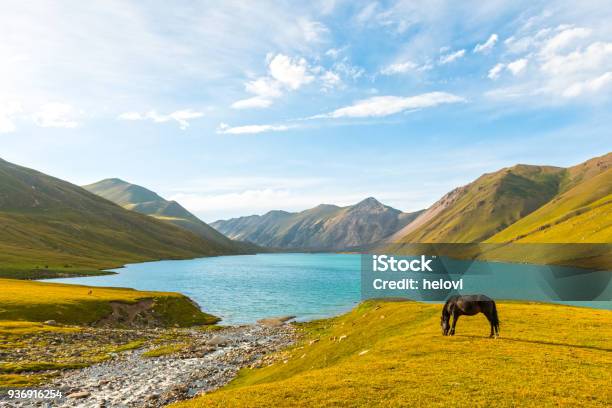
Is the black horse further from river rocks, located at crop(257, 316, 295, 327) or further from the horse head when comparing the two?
river rocks, located at crop(257, 316, 295, 327)

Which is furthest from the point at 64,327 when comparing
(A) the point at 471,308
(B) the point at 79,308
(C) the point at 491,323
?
(C) the point at 491,323

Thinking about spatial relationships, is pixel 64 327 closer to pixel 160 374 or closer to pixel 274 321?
pixel 160 374

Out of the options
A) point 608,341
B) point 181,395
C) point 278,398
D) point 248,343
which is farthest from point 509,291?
point 278,398

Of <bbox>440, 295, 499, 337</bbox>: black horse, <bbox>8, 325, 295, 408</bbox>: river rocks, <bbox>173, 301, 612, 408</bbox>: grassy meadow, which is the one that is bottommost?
<bbox>8, 325, 295, 408</bbox>: river rocks

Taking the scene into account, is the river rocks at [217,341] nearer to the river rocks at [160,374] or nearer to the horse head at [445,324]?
the river rocks at [160,374]

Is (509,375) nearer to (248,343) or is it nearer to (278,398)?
(278,398)

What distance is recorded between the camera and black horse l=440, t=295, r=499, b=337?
27.3 m

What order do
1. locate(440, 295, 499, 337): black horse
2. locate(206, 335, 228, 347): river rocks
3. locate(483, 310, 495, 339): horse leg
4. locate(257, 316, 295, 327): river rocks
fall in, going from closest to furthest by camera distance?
locate(440, 295, 499, 337): black horse < locate(483, 310, 495, 339): horse leg < locate(206, 335, 228, 347): river rocks < locate(257, 316, 295, 327): river rocks

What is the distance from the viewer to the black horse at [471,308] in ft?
89.7

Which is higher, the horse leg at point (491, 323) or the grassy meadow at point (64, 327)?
the horse leg at point (491, 323)

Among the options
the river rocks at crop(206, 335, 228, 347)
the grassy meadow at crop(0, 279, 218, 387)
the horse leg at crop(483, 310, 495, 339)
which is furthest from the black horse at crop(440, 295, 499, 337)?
the river rocks at crop(206, 335, 228, 347)

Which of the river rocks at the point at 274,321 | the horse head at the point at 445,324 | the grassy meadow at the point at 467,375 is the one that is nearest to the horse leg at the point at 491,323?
the grassy meadow at the point at 467,375

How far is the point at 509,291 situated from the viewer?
387ft

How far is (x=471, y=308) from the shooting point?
90.7 feet
